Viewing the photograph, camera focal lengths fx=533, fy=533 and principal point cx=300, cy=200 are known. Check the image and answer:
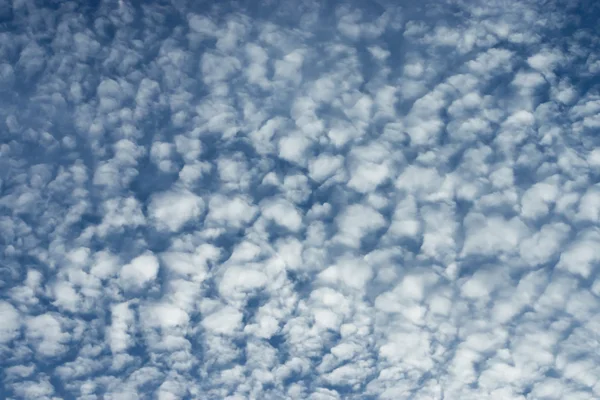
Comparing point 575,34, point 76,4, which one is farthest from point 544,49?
point 76,4

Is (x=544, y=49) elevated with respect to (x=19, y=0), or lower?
lower

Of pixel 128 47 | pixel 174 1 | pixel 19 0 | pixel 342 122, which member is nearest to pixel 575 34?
pixel 342 122

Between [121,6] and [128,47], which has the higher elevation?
[121,6]

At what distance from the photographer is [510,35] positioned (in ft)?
40.8

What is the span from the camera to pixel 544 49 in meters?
12.2

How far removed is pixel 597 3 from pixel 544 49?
1544 mm

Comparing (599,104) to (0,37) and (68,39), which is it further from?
(0,37)

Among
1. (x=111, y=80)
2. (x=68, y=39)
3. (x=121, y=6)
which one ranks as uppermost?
(x=121, y=6)

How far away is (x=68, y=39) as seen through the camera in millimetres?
12273

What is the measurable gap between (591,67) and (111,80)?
10.9 metres

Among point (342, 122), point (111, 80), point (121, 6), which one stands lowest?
point (342, 122)

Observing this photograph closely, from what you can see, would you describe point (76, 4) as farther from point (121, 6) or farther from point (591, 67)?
point (591, 67)

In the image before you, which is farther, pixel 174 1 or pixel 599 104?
pixel 174 1

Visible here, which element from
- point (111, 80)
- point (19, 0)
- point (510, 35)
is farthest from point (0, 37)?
point (510, 35)
